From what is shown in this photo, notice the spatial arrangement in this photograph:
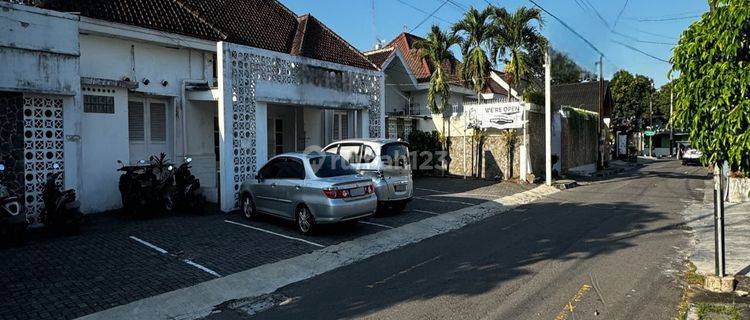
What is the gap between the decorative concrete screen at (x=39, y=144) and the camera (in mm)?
9695

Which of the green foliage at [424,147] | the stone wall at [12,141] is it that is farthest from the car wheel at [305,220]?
the green foliage at [424,147]

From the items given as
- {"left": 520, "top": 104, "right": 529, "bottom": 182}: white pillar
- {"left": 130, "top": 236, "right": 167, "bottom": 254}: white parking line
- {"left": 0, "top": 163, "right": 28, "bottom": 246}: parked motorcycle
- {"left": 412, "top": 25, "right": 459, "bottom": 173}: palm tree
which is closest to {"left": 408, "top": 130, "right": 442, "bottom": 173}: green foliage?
{"left": 412, "top": 25, "right": 459, "bottom": 173}: palm tree

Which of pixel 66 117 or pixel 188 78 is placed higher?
pixel 188 78

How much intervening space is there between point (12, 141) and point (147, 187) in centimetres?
261

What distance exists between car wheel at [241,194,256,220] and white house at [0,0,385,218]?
786mm

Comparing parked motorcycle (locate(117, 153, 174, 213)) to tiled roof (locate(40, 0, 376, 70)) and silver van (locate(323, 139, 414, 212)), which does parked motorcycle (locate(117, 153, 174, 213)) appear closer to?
tiled roof (locate(40, 0, 376, 70))

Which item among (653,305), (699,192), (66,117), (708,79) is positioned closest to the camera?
(708,79)

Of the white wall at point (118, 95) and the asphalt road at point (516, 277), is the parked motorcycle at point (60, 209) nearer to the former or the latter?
the white wall at point (118, 95)

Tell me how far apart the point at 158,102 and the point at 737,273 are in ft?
43.9

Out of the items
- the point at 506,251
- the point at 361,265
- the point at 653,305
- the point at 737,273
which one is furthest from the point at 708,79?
the point at 361,265

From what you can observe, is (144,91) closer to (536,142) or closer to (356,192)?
(356,192)

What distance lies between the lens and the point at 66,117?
10289 mm

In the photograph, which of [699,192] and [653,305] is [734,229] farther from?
[699,192]

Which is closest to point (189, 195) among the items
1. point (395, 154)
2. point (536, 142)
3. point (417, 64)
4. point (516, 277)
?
point (395, 154)
